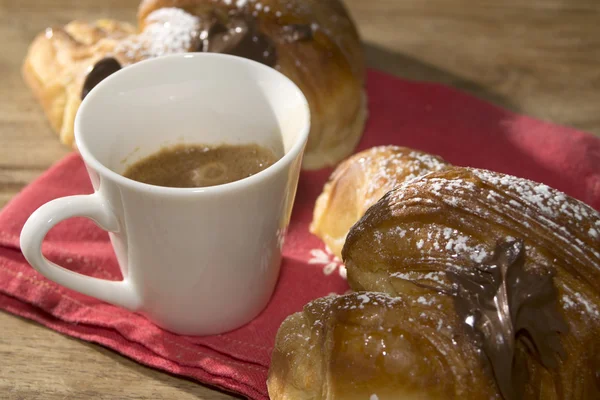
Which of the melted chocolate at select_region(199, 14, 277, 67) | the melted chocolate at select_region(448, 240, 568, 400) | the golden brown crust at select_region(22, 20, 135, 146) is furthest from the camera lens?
the golden brown crust at select_region(22, 20, 135, 146)

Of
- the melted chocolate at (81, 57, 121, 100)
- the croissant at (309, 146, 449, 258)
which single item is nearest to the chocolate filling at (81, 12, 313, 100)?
the melted chocolate at (81, 57, 121, 100)

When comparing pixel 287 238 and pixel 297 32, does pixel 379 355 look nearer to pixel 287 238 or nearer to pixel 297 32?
pixel 287 238

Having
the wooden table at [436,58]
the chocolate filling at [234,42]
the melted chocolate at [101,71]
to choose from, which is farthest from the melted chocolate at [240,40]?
the wooden table at [436,58]

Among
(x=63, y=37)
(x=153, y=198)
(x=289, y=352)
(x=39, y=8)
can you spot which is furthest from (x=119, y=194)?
(x=39, y=8)

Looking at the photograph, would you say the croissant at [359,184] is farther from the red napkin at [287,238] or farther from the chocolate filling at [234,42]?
the chocolate filling at [234,42]

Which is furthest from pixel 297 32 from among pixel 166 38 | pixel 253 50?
pixel 166 38

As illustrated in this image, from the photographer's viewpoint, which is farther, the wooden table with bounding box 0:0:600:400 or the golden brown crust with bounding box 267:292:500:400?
the wooden table with bounding box 0:0:600:400

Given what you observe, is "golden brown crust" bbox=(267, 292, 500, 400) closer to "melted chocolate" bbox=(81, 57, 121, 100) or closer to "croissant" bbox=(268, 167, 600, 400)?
"croissant" bbox=(268, 167, 600, 400)
